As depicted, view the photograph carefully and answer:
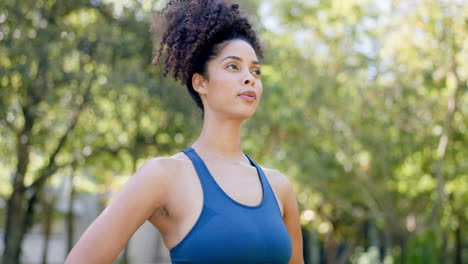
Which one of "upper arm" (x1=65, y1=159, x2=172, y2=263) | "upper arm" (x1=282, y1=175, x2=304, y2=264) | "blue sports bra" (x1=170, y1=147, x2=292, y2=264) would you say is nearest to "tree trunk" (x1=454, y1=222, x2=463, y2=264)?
"upper arm" (x1=282, y1=175, x2=304, y2=264)

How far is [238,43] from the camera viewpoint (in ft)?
8.86

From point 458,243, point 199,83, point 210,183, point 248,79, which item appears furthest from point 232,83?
point 458,243

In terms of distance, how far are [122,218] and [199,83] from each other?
748 millimetres

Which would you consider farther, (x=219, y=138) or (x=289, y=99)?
(x=289, y=99)

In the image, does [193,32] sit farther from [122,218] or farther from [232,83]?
[122,218]

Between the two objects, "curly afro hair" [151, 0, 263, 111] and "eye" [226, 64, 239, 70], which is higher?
"curly afro hair" [151, 0, 263, 111]

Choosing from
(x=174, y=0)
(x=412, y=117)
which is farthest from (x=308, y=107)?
(x=174, y=0)

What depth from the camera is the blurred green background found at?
13.9 m

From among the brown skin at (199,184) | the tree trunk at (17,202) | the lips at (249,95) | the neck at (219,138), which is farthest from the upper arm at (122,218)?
the tree trunk at (17,202)

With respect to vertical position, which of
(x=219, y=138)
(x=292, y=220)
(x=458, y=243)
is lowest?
(x=458, y=243)

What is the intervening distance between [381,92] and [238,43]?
13802 mm

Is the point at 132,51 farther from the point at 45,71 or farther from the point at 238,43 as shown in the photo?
the point at 238,43

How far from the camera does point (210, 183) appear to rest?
7.88 feet

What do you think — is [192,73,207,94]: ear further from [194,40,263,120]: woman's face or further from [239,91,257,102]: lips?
[239,91,257,102]: lips
